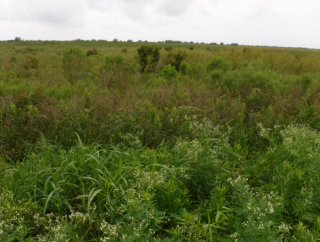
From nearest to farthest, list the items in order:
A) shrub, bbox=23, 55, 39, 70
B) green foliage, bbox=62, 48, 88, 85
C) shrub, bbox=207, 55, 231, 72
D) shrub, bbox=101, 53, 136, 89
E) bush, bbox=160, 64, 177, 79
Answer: shrub, bbox=101, 53, 136, 89 < bush, bbox=160, 64, 177, 79 < shrub, bbox=207, 55, 231, 72 < green foliage, bbox=62, 48, 88, 85 < shrub, bbox=23, 55, 39, 70

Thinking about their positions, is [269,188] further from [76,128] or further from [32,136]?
[32,136]

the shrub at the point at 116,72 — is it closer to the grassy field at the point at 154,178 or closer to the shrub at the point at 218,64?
the grassy field at the point at 154,178

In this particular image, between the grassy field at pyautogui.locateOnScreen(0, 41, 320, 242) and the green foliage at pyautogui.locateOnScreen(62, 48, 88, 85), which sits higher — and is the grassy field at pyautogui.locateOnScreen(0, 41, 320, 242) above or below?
below

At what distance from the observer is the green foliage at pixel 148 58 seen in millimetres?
13266

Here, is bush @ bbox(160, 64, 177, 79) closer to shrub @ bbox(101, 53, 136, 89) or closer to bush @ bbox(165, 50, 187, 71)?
shrub @ bbox(101, 53, 136, 89)

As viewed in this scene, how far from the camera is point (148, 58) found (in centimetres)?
1330

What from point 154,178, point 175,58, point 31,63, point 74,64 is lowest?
point 154,178

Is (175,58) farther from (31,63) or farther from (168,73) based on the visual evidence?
(31,63)

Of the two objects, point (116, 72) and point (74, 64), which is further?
point (74, 64)

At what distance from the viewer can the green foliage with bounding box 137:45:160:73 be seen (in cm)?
1327

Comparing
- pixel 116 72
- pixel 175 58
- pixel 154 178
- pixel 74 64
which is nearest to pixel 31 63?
pixel 74 64

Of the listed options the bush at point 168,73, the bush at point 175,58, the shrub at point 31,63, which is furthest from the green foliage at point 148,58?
the shrub at point 31,63

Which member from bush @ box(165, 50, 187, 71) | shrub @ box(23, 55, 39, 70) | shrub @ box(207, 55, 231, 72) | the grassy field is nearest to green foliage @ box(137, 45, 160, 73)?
bush @ box(165, 50, 187, 71)

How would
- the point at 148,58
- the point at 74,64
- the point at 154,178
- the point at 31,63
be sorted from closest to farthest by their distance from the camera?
the point at 154,178, the point at 74,64, the point at 148,58, the point at 31,63
